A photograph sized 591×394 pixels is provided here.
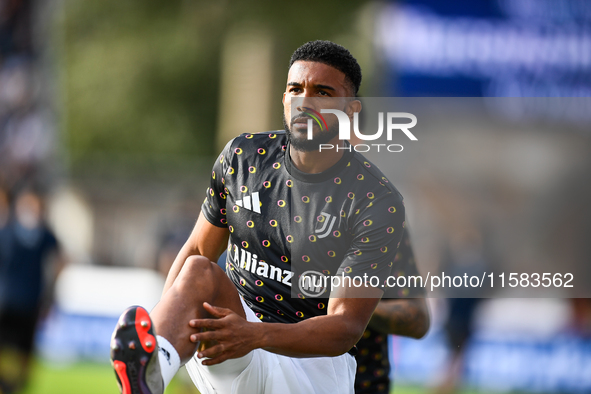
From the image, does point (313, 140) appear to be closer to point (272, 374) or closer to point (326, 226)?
point (326, 226)

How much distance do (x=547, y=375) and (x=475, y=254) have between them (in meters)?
1.99

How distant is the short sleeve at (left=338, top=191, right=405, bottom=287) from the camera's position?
11.0 ft

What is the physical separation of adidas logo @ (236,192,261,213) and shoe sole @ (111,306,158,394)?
87cm

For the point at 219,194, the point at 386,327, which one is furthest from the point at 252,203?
the point at 386,327

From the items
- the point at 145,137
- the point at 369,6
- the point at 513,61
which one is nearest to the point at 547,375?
the point at 513,61

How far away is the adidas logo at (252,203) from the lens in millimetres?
3600

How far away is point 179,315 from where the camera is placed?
3127 millimetres

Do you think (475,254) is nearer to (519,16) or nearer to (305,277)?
(519,16)

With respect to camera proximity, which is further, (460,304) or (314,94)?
(460,304)

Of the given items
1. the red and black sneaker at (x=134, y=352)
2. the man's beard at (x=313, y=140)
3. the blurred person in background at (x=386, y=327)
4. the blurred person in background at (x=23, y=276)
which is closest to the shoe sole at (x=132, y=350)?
the red and black sneaker at (x=134, y=352)

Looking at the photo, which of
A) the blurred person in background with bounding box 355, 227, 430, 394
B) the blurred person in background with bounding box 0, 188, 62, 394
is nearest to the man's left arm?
the blurred person in background with bounding box 355, 227, 430, 394

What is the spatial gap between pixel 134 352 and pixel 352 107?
1.44 m

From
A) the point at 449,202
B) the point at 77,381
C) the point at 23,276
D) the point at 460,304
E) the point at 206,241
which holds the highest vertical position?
the point at 449,202

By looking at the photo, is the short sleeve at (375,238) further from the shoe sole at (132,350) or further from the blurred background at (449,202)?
the blurred background at (449,202)
